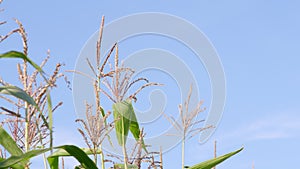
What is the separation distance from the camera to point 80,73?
2.19 metres

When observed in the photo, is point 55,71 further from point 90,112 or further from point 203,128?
point 203,128

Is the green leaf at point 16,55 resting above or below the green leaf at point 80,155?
above

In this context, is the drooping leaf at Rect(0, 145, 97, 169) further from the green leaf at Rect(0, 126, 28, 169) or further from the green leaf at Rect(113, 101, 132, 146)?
the green leaf at Rect(113, 101, 132, 146)

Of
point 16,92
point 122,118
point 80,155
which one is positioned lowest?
point 80,155

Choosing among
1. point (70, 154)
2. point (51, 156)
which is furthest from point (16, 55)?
point (51, 156)

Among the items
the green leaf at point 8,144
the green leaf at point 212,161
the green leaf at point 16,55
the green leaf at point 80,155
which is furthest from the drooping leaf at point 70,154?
the green leaf at point 212,161

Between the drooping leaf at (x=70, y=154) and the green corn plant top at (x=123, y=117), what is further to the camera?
the green corn plant top at (x=123, y=117)

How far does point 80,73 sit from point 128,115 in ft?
1.03

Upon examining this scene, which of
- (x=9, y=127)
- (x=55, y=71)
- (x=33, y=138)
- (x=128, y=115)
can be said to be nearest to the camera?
(x=55, y=71)

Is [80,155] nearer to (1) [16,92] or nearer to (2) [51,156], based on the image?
(2) [51,156]

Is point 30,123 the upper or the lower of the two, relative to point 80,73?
lower

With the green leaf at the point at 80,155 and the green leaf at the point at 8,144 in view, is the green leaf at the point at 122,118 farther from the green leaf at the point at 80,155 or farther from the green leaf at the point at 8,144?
the green leaf at the point at 8,144

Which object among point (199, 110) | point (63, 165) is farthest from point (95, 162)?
point (199, 110)

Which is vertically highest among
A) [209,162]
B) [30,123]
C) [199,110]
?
[199,110]
